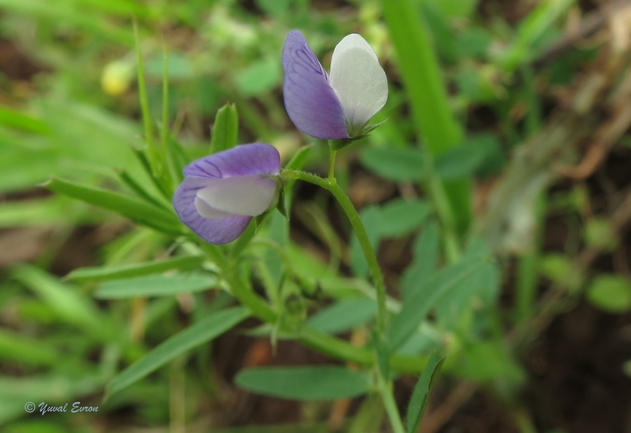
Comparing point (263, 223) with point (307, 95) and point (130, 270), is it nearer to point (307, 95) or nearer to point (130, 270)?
point (130, 270)

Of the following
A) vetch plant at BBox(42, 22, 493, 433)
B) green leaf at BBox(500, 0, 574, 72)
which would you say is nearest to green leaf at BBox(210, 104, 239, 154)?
vetch plant at BBox(42, 22, 493, 433)

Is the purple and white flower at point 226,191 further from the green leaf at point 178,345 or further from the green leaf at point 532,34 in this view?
the green leaf at point 532,34

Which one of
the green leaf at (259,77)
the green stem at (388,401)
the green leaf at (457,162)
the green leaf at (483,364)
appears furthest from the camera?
the green leaf at (259,77)

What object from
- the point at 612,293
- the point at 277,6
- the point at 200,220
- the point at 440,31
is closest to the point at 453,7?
the point at 440,31

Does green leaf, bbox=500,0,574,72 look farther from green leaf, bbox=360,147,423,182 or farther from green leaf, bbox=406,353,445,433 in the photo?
green leaf, bbox=406,353,445,433

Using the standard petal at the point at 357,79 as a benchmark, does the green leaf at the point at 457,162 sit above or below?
below

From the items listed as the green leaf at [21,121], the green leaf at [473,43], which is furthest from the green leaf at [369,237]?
the green leaf at [21,121]

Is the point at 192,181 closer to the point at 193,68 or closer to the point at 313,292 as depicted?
the point at 313,292
